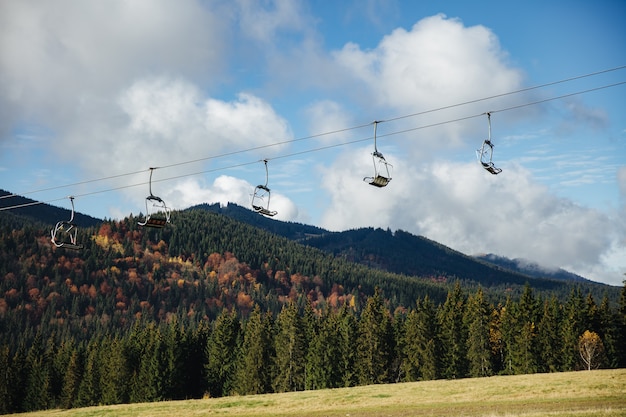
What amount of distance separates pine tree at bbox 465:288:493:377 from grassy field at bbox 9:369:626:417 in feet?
73.9

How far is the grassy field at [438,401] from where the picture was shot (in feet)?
126

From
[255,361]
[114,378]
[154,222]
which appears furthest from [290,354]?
[154,222]

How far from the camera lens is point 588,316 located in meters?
84.5

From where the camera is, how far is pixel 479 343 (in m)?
84.1

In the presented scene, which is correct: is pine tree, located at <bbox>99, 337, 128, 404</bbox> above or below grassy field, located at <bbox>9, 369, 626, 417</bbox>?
below

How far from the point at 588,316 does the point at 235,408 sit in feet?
187

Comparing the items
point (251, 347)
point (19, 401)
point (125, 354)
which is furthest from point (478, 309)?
point (19, 401)

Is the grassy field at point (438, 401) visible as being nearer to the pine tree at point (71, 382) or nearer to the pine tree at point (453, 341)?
the pine tree at point (453, 341)

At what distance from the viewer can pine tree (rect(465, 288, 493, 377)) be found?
8344 cm

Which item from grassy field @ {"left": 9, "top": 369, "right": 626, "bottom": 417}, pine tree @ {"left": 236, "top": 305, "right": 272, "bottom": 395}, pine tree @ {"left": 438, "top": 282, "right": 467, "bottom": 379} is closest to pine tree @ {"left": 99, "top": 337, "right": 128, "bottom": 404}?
pine tree @ {"left": 236, "top": 305, "right": 272, "bottom": 395}

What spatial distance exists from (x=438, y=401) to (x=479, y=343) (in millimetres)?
40190

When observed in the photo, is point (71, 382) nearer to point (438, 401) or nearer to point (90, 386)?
point (90, 386)

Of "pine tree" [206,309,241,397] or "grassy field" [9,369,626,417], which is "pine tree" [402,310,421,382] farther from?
"pine tree" [206,309,241,397]

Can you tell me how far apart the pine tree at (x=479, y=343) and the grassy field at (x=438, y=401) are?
22.5m
